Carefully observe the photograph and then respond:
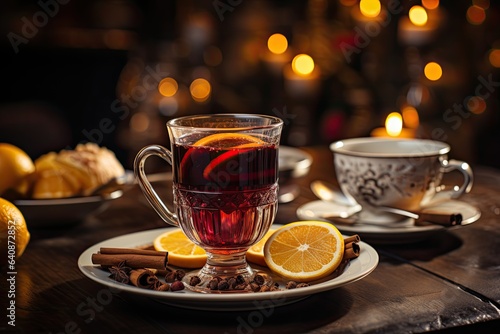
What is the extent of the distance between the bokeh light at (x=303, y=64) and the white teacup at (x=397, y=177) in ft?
10.4

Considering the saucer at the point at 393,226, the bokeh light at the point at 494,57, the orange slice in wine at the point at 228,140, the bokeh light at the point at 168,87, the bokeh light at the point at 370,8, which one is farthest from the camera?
the bokeh light at the point at 168,87

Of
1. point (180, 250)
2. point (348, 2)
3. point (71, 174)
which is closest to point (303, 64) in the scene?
point (348, 2)

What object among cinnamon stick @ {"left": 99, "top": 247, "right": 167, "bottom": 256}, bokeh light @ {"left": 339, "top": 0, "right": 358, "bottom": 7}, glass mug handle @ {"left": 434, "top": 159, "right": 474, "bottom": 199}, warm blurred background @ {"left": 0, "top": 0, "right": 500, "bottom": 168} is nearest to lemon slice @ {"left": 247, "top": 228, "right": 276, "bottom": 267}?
cinnamon stick @ {"left": 99, "top": 247, "right": 167, "bottom": 256}

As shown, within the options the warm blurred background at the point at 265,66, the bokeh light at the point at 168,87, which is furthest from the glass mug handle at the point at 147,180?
the bokeh light at the point at 168,87

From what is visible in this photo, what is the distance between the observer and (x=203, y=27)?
4582mm

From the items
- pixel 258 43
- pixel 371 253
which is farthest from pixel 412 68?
pixel 371 253

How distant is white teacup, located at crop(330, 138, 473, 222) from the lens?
1239 mm

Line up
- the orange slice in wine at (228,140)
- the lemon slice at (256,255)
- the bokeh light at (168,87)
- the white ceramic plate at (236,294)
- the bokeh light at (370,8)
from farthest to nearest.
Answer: the bokeh light at (168,87)
the bokeh light at (370,8)
the lemon slice at (256,255)
the orange slice in wine at (228,140)
the white ceramic plate at (236,294)

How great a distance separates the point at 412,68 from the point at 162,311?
3506 mm

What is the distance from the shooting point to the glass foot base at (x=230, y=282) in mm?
889

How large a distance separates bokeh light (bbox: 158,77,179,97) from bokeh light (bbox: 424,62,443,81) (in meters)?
1.59

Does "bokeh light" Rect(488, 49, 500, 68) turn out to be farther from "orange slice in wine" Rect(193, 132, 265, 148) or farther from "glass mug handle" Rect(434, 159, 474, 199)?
"orange slice in wine" Rect(193, 132, 265, 148)

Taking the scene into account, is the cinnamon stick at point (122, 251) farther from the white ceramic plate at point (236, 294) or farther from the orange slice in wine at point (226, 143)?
the orange slice in wine at point (226, 143)

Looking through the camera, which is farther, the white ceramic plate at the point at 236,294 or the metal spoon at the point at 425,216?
the metal spoon at the point at 425,216
